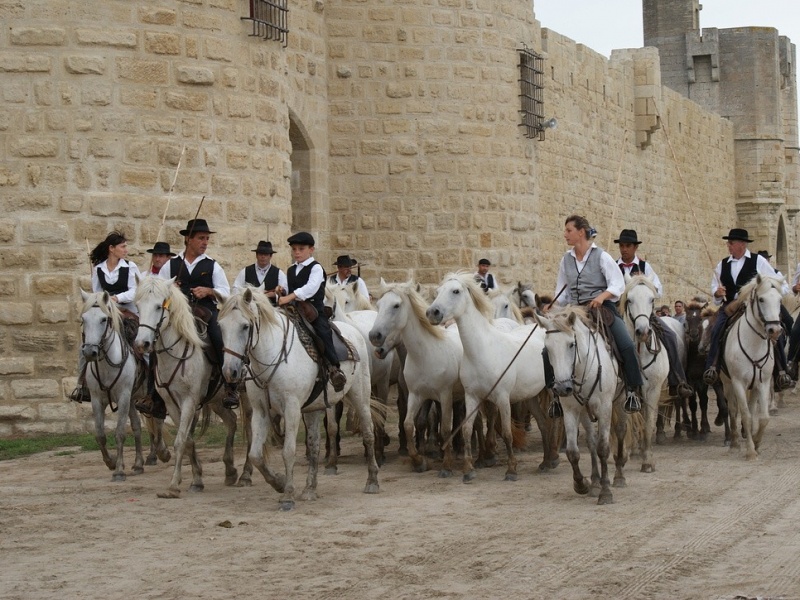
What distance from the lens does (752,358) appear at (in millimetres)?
13641

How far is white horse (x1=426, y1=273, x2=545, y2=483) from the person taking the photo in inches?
485

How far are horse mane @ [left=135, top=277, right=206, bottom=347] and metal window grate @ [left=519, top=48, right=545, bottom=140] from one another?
35.3 ft

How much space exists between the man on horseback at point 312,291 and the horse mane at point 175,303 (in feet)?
2.66

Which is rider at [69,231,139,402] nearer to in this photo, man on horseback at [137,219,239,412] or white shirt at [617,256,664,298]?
man on horseback at [137,219,239,412]

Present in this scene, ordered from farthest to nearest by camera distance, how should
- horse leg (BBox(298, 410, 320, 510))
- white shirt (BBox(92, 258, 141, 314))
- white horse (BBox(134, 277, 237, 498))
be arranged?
white shirt (BBox(92, 258, 141, 314)), white horse (BBox(134, 277, 237, 498)), horse leg (BBox(298, 410, 320, 510))

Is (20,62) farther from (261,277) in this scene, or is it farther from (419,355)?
(419,355)

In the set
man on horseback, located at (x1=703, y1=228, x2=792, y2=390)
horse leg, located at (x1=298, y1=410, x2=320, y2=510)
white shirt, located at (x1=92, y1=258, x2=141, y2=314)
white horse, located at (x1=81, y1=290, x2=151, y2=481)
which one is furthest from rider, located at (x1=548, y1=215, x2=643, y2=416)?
white shirt, located at (x1=92, y1=258, x2=141, y2=314)

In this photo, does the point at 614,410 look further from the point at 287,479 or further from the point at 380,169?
the point at 380,169

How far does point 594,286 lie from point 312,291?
2.46 meters

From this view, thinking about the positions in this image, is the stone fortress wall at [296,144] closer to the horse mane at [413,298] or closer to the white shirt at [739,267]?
the white shirt at [739,267]

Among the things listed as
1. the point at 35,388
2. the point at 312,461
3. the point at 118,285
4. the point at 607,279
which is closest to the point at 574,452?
the point at 607,279

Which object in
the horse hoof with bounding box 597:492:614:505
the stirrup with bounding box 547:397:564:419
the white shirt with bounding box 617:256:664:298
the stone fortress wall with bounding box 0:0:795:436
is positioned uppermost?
the stone fortress wall with bounding box 0:0:795:436

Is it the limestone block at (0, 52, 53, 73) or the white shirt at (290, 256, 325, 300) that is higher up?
the limestone block at (0, 52, 53, 73)

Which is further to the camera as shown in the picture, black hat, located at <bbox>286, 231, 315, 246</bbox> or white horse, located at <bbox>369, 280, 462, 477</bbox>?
white horse, located at <bbox>369, 280, 462, 477</bbox>
